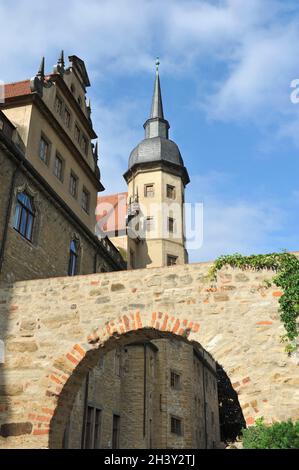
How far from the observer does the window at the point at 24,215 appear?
1347cm

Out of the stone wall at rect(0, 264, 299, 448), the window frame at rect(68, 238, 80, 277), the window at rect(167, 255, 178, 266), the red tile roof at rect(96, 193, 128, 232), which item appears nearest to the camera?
the stone wall at rect(0, 264, 299, 448)

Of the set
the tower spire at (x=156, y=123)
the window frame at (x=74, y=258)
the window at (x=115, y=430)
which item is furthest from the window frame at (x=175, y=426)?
the tower spire at (x=156, y=123)

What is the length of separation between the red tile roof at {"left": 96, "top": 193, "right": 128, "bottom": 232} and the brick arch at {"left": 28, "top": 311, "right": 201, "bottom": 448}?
18.7m

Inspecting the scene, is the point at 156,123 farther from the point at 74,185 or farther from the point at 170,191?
the point at 74,185

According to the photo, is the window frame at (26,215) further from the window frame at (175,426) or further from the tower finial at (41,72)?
the window frame at (175,426)

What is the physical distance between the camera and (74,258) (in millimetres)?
17391

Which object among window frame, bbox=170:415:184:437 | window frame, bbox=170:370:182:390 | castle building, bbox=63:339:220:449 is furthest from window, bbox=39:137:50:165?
window frame, bbox=170:415:184:437

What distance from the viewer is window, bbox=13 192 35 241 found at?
13468 millimetres

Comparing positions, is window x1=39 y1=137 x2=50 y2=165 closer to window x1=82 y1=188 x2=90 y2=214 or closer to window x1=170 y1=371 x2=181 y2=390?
window x1=82 y1=188 x2=90 y2=214

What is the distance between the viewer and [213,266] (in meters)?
9.62

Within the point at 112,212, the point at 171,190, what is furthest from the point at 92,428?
the point at 171,190

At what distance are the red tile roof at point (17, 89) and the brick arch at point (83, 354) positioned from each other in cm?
904
